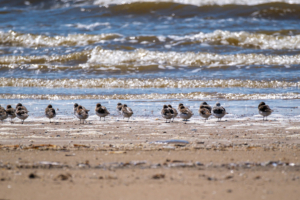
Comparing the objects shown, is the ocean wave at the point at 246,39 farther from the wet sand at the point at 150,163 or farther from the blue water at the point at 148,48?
the wet sand at the point at 150,163

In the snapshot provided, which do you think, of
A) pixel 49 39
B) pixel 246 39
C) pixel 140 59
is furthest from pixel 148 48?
pixel 49 39

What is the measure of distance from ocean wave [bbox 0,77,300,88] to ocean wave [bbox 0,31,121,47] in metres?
7.24

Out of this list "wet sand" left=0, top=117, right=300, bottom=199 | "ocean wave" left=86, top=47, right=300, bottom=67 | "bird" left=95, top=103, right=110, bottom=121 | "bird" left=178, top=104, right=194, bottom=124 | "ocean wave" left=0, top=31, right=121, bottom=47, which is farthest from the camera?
"ocean wave" left=0, top=31, right=121, bottom=47

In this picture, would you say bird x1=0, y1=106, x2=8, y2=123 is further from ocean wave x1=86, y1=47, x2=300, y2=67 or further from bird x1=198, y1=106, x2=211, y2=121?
ocean wave x1=86, y1=47, x2=300, y2=67

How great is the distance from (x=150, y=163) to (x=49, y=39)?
22.3 metres

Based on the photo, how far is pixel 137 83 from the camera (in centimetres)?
1750

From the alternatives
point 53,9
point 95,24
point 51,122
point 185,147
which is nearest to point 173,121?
point 51,122

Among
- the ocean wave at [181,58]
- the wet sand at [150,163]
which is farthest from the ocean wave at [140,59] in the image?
the wet sand at [150,163]

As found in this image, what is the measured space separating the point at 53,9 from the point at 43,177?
30436mm

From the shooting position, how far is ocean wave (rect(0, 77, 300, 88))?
16.4 m

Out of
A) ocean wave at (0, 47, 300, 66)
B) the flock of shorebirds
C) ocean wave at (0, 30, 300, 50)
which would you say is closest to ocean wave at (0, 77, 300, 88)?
ocean wave at (0, 47, 300, 66)

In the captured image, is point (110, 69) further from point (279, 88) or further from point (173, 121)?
point (173, 121)

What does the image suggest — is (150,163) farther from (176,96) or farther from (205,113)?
(176,96)

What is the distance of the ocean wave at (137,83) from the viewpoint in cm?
1636
